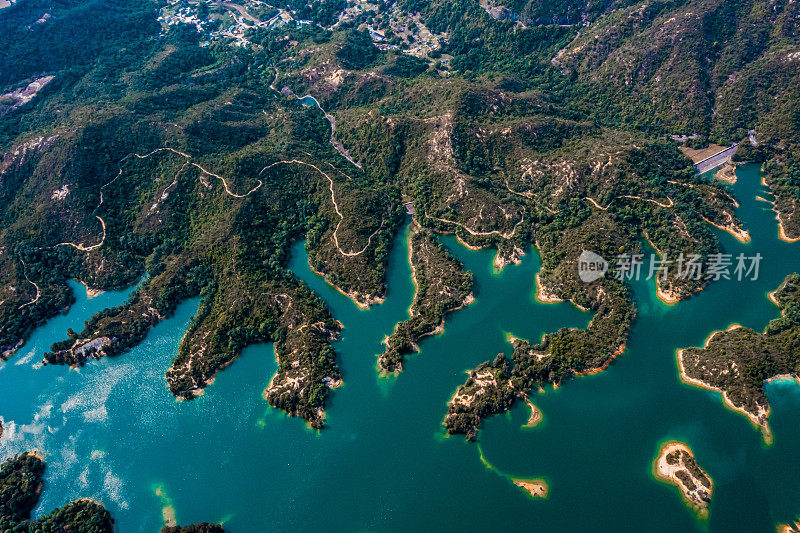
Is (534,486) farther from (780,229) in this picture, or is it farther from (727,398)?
(780,229)

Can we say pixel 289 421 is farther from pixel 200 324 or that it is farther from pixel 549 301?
pixel 549 301

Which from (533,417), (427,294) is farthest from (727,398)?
(427,294)

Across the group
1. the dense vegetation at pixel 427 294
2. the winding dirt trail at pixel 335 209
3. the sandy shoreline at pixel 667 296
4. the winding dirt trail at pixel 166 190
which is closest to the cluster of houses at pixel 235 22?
the winding dirt trail at pixel 166 190

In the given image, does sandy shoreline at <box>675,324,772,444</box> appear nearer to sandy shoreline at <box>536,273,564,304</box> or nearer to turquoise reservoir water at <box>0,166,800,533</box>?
turquoise reservoir water at <box>0,166,800,533</box>

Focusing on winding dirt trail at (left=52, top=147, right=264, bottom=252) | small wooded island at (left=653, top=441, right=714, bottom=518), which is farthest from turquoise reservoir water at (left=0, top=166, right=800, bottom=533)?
winding dirt trail at (left=52, top=147, right=264, bottom=252)

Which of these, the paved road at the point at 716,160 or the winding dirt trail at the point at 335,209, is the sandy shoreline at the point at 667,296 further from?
the winding dirt trail at the point at 335,209
